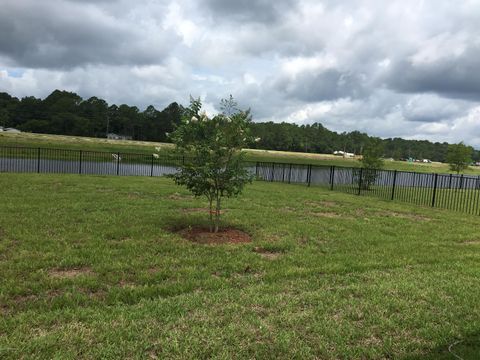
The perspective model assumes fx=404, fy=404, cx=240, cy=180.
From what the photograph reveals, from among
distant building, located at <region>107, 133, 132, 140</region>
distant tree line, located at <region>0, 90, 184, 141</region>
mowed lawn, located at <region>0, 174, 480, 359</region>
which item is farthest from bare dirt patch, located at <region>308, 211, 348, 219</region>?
distant building, located at <region>107, 133, 132, 140</region>

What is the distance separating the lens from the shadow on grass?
10.7 feet

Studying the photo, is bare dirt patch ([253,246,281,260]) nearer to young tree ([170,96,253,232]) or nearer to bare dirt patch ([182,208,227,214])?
young tree ([170,96,253,232])

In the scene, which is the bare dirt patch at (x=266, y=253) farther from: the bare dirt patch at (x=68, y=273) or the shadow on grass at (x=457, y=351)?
the shadow on grass at (x=457, y=351)

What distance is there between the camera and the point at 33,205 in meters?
8.77

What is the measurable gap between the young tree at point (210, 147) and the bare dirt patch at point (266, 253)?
110 centimetres

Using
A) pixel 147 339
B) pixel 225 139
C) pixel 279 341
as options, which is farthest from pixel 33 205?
pixel 279 341

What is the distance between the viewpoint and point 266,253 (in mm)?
6230

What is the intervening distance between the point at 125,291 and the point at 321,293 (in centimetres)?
213

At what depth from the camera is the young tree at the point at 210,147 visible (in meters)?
6.89

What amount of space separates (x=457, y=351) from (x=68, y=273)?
409 cm

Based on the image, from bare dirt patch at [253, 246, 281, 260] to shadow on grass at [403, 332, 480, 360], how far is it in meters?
2.78

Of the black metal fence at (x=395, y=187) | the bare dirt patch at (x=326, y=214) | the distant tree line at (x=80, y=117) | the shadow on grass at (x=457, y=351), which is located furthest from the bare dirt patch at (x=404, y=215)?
the distant tree line at (x=80, y=117)

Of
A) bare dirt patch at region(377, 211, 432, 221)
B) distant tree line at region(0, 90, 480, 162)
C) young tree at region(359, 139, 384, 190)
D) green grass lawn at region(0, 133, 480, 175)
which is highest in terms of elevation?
distant tree line at region(0, 90, 480, 162)

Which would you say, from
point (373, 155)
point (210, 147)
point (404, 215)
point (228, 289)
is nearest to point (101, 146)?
point (373, 155)
